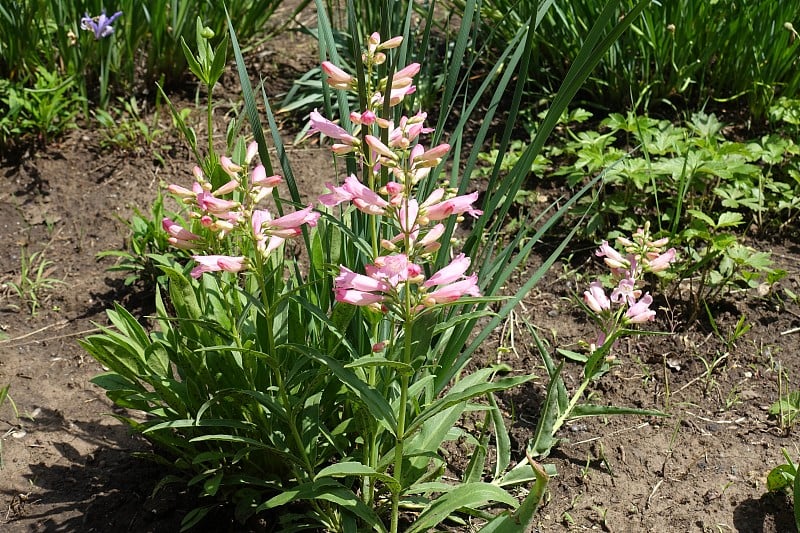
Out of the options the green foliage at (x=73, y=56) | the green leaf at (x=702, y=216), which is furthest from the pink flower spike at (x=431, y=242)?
the green foliage at (x=73, y=56)

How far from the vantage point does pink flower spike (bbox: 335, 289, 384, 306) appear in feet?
4.71

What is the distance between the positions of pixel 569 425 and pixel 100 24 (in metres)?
2.48

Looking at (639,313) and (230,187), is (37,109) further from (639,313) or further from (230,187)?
A: (639,313)

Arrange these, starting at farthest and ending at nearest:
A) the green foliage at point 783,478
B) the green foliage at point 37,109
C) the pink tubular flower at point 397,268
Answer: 1. the green foliage at point 37,109
2. the green foliage at point 783,478
3. the pink tubular flower at point 397,268

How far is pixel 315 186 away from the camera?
3.48m

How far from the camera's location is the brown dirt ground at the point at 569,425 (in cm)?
213

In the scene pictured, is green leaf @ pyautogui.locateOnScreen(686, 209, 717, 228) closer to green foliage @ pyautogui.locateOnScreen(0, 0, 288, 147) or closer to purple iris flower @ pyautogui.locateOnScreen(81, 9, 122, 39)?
green foliage @ pyautogui.locateOnScreen(0, 0, 288, 147)

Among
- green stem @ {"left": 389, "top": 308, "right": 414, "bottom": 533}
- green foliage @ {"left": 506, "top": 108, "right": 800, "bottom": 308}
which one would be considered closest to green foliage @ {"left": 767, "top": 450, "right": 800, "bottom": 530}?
green foliage @ {"left": 506, "top": 108, "right": 800, "bottom": 308}

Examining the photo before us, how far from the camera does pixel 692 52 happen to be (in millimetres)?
3672

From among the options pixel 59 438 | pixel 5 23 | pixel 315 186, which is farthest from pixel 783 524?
pixel 5 23

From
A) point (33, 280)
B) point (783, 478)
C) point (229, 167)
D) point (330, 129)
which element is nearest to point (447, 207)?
point (330, 129)

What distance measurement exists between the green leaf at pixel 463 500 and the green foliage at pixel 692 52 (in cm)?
216

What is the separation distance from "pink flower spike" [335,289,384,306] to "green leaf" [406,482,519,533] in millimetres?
497

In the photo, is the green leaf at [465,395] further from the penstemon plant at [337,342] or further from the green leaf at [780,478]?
the green leaf at [780,478]
